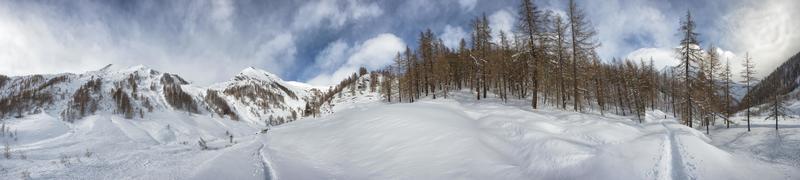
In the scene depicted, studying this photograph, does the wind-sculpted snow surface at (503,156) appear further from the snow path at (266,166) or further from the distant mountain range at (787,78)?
the distant mountain range at (787,78)

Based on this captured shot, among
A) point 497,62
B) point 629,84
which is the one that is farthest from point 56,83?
point 629,84

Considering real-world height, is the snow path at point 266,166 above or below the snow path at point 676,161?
below

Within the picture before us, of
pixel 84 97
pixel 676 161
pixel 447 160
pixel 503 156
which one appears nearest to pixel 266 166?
pixel 447 160

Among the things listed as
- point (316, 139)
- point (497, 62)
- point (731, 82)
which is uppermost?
point (497, 62)

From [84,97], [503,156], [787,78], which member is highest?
[787,78]

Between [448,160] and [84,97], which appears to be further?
[84,97]

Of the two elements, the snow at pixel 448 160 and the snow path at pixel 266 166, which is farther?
the snow path at pixel 266 166

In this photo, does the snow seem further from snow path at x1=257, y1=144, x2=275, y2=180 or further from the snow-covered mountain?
the snow-covered mountain

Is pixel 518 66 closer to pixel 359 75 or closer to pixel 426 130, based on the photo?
pixel 426 130

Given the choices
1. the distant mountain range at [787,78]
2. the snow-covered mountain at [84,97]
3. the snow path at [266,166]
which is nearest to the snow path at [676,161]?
the snow path at [266,166]

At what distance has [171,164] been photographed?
11234mm

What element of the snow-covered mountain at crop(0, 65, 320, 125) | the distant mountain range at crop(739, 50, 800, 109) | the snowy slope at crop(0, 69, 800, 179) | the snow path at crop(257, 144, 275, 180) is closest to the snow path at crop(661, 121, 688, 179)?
the snowy slope at crop(0, 69, 800, 179)

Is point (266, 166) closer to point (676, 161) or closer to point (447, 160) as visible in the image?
point (447, 160)

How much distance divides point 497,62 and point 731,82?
25335mm
